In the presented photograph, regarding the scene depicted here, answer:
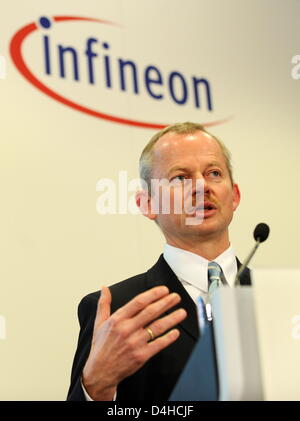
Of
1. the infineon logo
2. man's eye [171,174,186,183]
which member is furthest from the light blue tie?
the infineon logo

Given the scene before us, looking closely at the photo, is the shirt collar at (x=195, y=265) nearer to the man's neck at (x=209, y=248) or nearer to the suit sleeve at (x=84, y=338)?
the man's neck at (x=209, y=248)

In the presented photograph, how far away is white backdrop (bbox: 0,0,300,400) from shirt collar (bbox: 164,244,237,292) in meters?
0.82

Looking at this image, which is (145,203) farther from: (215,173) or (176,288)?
(176,288)

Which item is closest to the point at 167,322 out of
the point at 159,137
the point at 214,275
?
the point at 214,275

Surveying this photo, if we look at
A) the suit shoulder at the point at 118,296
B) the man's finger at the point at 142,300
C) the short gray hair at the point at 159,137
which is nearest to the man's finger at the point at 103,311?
the man's finger at the point at 142,300

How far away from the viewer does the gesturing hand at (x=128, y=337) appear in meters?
1.21

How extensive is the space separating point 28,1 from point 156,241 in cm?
138

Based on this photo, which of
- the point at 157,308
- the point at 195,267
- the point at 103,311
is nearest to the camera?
the point at 157,308

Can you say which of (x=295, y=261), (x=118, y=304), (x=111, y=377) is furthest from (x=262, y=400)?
(x=295, y=261)

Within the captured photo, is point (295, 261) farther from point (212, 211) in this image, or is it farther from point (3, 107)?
point (3, 107)

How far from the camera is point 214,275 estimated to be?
73.4 inches

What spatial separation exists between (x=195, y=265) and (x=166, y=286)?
0.43ft

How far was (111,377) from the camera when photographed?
138cm

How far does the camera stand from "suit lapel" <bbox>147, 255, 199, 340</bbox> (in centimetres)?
169
